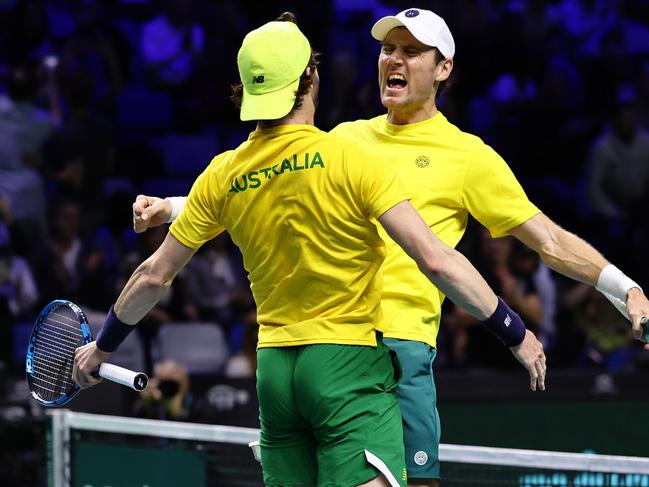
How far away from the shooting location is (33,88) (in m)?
10.6

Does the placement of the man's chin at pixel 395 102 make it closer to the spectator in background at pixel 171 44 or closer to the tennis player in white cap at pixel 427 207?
the tennis player in white cap at pixel 427 207

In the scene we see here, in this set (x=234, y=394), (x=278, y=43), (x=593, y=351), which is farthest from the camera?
(x=593, y=351)

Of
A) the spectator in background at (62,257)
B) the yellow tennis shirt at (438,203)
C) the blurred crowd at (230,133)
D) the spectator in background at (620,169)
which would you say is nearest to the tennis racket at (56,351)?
the yellow tennis shirt at (438,203)

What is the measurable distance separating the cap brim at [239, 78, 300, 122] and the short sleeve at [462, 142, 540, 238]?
0.85 m

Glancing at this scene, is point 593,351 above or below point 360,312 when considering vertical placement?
below

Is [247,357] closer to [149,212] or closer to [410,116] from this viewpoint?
[410,116]

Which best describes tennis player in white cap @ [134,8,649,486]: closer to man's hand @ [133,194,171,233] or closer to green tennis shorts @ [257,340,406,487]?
man's hand @ [133,194,171,233]

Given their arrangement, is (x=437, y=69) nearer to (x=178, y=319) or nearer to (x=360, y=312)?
(x=360, y=312)

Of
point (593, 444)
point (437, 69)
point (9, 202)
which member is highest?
point (437, 69)

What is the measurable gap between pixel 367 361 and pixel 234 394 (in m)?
4.10

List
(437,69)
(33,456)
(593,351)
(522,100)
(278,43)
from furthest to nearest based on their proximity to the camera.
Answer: (522,100) → (593,351) → (33,456) → (437,69) → (278,43)

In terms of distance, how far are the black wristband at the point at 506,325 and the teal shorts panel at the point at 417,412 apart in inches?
19.9

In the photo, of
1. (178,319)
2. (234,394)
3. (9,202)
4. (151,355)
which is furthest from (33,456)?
(9,202)

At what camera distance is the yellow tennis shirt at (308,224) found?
12.7ft
